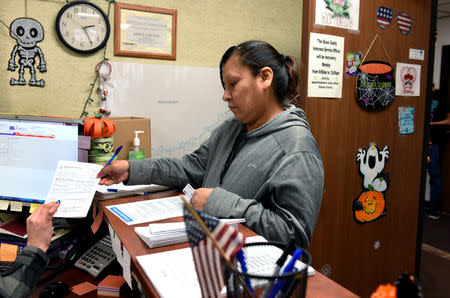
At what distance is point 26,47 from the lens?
1883mm

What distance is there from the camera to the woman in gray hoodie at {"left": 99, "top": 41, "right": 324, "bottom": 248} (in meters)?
1.05

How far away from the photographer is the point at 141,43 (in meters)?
2.15

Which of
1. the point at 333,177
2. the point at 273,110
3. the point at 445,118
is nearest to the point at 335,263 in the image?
the point at 333,177

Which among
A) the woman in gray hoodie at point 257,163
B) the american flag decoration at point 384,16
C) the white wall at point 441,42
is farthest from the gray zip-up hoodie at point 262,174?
the white wall at point 441,42

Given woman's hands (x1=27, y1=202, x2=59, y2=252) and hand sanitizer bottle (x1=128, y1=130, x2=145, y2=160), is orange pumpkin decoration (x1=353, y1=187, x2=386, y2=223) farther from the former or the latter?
woman's hands (x1=27, y1=202, x2=59, y2=252)

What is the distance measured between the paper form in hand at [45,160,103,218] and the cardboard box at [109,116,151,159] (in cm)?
60

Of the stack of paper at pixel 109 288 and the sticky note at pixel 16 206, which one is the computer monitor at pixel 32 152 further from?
the stack of paper at pixel 109 288

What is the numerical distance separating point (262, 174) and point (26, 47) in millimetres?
1469

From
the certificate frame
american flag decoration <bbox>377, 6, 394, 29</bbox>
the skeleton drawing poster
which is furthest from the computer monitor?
the skeleton drawing poster

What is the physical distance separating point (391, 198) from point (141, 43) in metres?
1.79

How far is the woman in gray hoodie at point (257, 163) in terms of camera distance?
1.05 metres

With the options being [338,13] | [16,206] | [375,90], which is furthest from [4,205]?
[375,90]

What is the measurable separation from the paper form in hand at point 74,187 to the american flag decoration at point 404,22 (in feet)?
6.21

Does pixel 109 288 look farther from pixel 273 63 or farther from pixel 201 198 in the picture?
pixel 273 63
